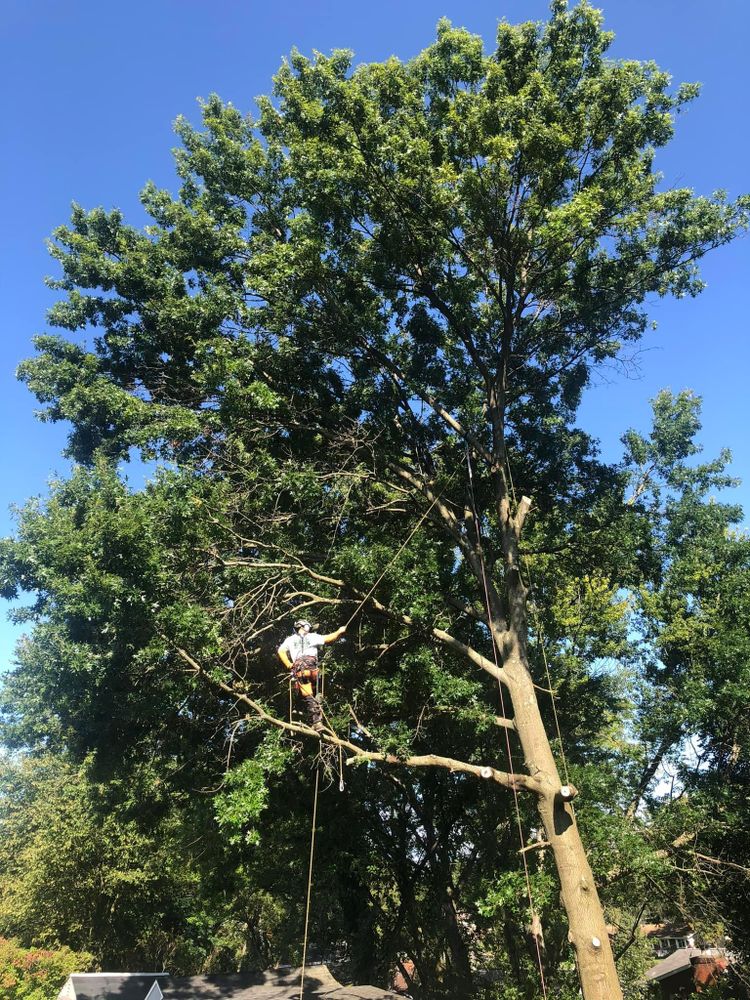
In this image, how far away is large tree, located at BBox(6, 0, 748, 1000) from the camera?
25.5ft

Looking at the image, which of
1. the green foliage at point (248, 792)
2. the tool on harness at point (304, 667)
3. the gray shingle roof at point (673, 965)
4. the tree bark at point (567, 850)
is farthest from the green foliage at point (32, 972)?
the gray shingle roof at point (673, 965)

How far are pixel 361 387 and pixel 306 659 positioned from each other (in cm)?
478

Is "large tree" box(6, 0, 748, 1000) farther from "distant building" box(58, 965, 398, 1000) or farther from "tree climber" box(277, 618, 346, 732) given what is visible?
"distant building" box(58, 965, 398, 1000)

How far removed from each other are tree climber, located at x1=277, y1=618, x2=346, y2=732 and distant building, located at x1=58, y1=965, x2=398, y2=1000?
31.8ft

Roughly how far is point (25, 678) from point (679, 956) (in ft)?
85.0

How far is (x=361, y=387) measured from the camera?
973 centimetres

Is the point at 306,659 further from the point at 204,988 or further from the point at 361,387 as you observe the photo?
the point at 204,988

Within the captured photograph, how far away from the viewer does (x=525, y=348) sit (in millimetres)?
10359

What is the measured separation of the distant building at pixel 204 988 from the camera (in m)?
12.7

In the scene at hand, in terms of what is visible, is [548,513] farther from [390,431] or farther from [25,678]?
[25,678]

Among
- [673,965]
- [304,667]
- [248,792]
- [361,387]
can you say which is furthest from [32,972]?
[673,965]

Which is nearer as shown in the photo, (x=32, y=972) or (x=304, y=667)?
(x=304, y=667)

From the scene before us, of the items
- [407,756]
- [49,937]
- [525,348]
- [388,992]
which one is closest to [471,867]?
[388,992]

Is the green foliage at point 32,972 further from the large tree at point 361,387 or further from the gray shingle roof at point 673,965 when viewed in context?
the gray shingle roof at point 673,965
